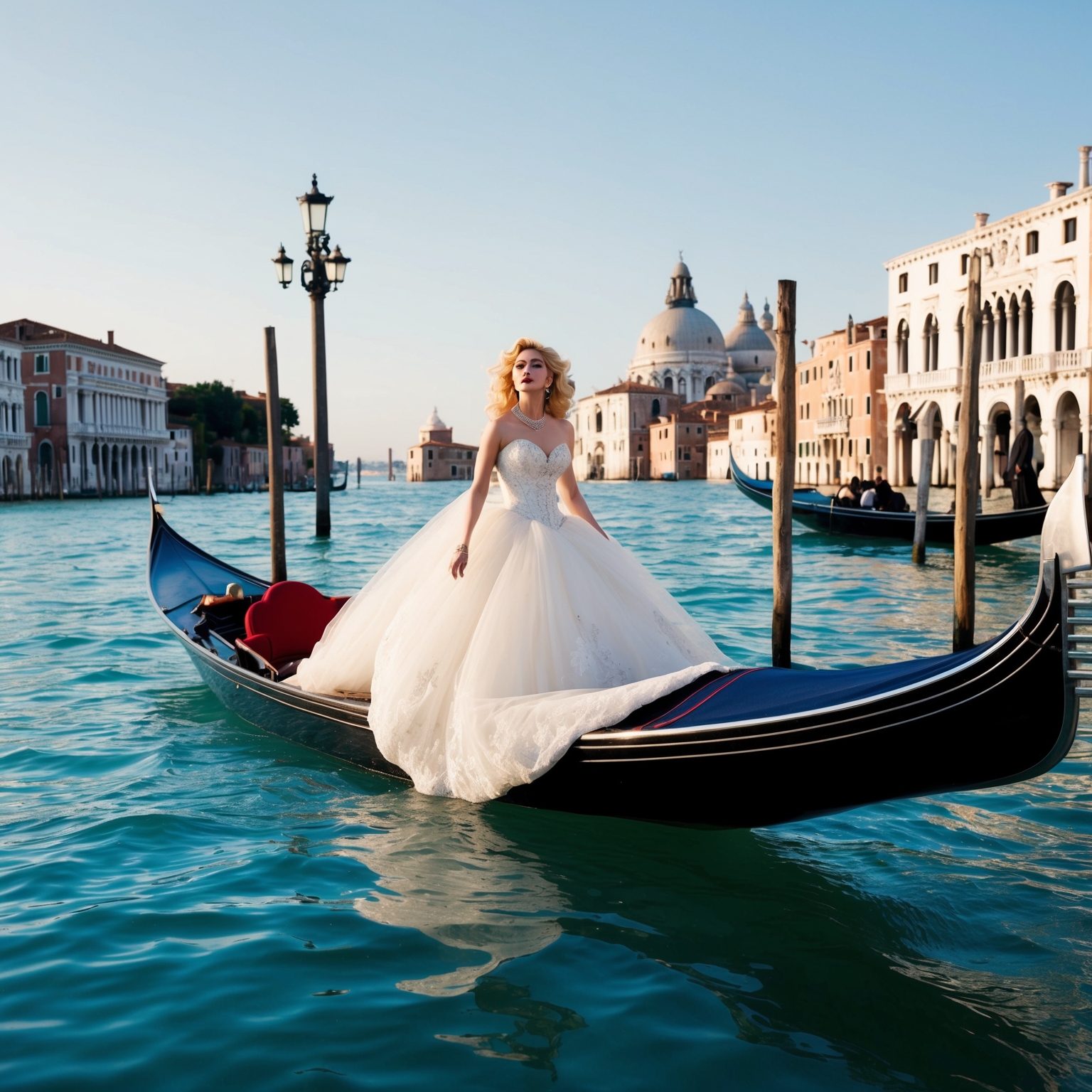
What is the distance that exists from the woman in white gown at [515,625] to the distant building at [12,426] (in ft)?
115

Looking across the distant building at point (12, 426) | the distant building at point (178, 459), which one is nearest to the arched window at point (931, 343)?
the distant building at point (12, 426)

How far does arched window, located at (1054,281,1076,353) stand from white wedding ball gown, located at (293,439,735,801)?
21.5 meters

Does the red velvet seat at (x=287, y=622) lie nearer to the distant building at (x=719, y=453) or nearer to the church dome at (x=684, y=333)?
the distant building at (x=719, y=453)

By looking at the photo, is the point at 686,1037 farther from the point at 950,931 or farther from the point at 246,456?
the point at 246,456

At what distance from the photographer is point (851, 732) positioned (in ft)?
7.18

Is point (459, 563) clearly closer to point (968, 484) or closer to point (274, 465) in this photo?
point (968, 484)

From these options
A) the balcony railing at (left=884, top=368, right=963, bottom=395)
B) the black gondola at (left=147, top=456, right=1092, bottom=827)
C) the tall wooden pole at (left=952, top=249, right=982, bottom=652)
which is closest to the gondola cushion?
the black gondola at (left=147, top=456, right=1092, bottom=827)

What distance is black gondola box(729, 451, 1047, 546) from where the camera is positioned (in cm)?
1116

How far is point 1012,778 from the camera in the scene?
2.09 m

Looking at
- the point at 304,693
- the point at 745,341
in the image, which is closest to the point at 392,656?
the point at 304,693

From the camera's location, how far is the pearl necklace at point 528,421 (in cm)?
297

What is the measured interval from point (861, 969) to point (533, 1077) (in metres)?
0.76

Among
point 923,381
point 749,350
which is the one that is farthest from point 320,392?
point 749,350

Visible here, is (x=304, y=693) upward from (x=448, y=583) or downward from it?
downward
